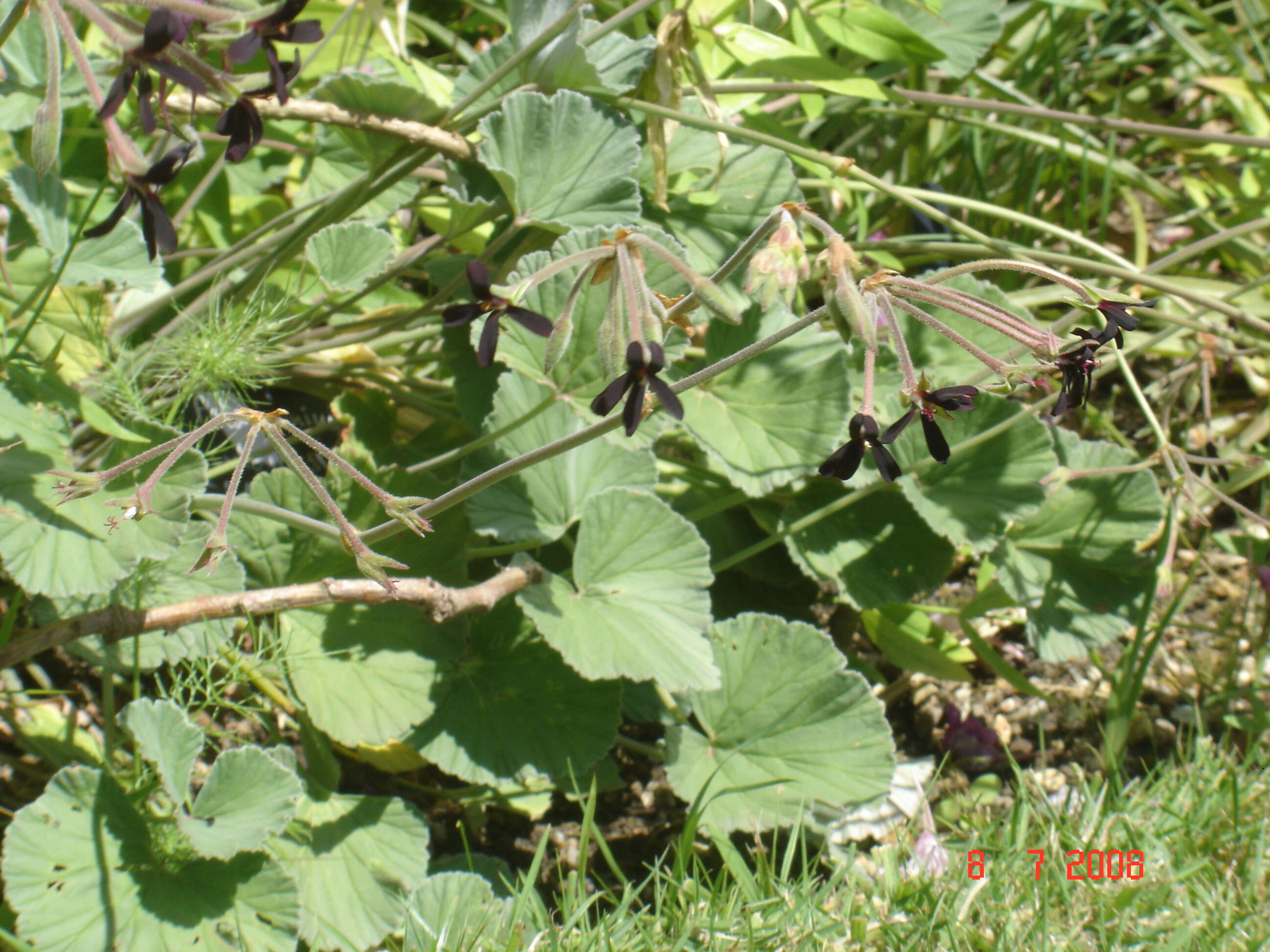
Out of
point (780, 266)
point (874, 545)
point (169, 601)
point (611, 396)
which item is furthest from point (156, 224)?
point (874, 545)

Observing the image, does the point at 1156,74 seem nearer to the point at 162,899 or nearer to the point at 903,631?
the point at 903,631

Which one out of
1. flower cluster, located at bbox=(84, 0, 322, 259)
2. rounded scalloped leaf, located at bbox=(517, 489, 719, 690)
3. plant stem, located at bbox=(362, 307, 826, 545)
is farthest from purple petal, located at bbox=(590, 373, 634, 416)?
rounded scalloped leaf, located at bbox=(517, 489, 719, 690)

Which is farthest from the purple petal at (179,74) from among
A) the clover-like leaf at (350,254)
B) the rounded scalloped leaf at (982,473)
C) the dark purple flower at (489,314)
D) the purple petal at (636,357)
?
the rounded scalloped leaf at (982,473)

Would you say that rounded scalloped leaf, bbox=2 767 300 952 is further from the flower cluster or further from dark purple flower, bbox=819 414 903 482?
dark purple flower, bbox=819 414 903 482

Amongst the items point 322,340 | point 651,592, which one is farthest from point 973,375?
point 322,340

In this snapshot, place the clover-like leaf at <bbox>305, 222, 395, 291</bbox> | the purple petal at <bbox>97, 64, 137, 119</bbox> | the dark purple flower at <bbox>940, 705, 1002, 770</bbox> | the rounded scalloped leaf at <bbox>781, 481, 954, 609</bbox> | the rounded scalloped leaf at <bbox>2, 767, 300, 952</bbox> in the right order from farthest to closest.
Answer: the dark purple flower at <bbox>940, 705, 1002, 770</bbox> → the rounded scalloped leaf at <bbox>781, 481, 954, 609</bbox> → the clover-like leaf at <bbox>305, 222, 395, 291</bbox> → the rounded scalloped leaf at <bbox>2, 767, 300, 952</bbox> → the purple petal at <bbox>97, 64, 137, 119</bbox>

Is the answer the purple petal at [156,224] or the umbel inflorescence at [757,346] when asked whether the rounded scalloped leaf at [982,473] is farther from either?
the purple petal at [156,224]
